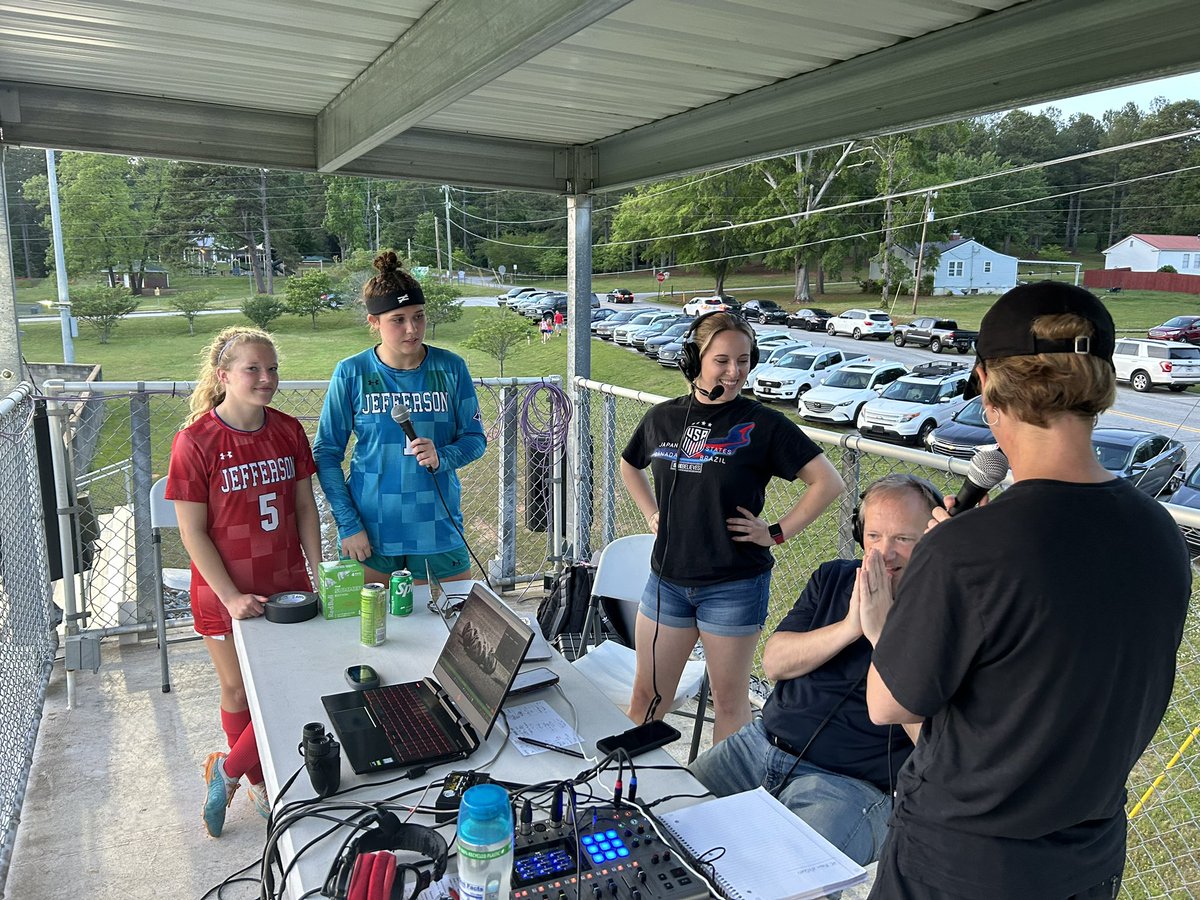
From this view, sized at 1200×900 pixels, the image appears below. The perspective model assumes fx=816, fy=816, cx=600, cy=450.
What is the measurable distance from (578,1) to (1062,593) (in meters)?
1.60

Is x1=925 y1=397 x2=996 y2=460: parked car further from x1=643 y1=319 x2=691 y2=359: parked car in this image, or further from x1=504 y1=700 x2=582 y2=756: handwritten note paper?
x1=504 y1=700 x2=582 y2=756: handwritten note paper

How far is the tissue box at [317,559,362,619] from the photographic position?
2529mm

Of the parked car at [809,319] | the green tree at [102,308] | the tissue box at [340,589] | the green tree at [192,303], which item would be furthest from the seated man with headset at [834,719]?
the green tree at [102,308]

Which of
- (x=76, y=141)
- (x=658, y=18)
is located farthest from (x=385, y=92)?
(x=76, y=141)

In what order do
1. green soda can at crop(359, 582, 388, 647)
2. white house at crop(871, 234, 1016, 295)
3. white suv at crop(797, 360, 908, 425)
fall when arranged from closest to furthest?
green soda can at crop(359, 582, 388, 647) < white suv at crop(797, 360, 908, 425) < white house at crop(871, 234, 1016, 295)

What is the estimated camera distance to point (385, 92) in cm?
322

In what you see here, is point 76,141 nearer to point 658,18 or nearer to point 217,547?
point 217,547

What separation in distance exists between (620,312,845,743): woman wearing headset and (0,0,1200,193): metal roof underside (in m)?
1.09

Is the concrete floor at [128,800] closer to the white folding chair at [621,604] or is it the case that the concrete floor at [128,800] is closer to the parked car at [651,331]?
the white folding chair at [621,604]

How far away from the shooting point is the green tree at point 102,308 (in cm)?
2833

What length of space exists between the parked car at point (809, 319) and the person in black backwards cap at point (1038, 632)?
25033mm

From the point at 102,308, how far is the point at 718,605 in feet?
105

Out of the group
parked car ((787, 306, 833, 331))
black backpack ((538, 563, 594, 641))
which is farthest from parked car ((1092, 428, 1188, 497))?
parked car ((787, 306, 833, 331))

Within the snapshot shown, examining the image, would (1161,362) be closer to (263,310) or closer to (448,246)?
(448,246)
